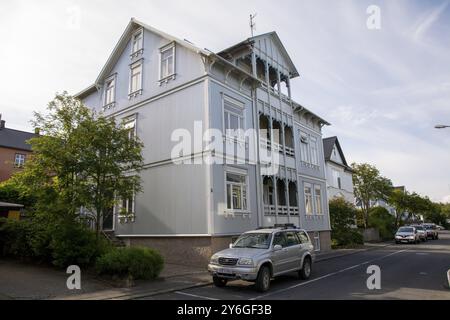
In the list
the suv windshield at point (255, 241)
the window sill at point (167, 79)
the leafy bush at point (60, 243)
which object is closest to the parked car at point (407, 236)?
the suv windshield at point (255, 241)

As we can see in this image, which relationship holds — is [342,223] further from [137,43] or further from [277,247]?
[137,43]

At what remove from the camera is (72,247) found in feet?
40.8

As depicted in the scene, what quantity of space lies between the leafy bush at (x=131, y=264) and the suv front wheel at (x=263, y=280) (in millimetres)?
3777

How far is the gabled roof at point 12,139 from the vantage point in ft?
134

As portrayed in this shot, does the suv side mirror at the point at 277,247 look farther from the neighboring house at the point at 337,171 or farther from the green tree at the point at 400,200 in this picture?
the green tree at the point at 400,200

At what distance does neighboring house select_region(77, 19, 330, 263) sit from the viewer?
15.9 metres

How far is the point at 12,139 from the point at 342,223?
40.0 m

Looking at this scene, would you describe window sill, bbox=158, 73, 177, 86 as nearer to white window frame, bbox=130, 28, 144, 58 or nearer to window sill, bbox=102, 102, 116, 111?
white window frame, bbox=130, 28, 144, 58

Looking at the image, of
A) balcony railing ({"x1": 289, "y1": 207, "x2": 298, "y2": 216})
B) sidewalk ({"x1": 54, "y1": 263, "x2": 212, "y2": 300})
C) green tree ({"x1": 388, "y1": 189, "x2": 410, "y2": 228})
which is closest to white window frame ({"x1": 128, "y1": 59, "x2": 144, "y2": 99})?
sidewalk ({"x1": 54, "y1": 263, "x2": 212, "y2": 300})

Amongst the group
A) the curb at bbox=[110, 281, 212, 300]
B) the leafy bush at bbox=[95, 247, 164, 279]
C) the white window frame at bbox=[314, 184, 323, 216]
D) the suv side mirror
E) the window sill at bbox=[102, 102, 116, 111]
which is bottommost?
the curb at bbox=[110, 281, 212, 300]

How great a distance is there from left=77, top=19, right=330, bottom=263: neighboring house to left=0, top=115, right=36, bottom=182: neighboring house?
22.3 meters

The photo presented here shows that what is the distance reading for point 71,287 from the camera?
1018 centimetres
